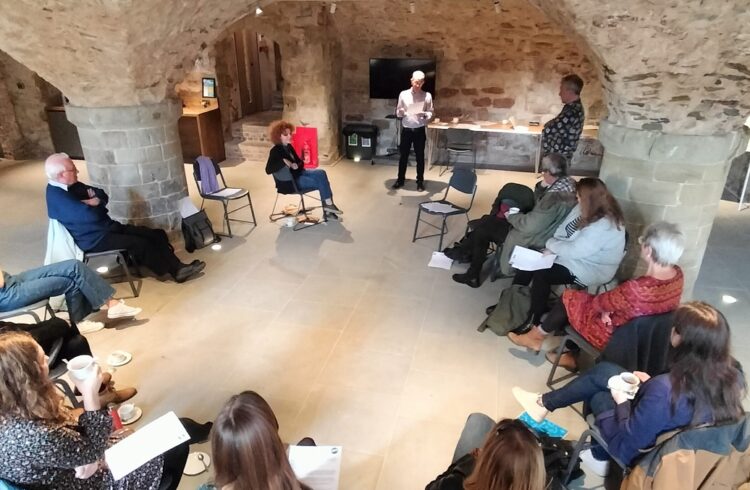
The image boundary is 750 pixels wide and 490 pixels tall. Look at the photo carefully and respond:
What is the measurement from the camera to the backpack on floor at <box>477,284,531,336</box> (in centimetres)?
391

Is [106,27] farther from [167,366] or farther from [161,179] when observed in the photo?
[167,366]

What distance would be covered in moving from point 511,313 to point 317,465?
2.29 metres

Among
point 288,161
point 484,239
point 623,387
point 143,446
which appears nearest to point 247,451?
point 143,446

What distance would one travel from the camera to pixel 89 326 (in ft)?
13.0

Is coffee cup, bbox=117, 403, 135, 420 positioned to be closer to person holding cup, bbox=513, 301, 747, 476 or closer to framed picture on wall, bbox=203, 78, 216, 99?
person holding cup, bbox=513, 301, 747, 476

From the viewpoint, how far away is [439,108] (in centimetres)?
868

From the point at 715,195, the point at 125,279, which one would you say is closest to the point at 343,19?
the point at 125,279

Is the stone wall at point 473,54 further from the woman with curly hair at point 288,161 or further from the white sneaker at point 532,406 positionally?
the white sneaker at point 532,406

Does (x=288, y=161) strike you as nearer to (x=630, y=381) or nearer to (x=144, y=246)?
(x=144, y=246)

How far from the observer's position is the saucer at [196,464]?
270cm

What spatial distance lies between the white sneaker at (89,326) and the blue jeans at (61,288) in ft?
0.83

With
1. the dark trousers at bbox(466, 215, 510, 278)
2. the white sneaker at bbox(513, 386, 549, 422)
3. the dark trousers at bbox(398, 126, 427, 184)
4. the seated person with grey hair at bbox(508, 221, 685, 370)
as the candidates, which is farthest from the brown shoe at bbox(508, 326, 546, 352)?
the dark trousers at bbox(398, 126, 427, 184)

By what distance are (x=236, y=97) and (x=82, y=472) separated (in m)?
8.25

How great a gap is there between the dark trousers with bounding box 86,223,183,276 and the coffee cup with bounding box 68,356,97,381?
226cm
